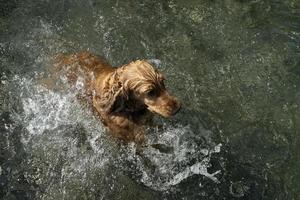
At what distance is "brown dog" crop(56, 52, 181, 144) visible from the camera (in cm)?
570

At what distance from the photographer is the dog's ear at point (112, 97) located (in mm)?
5954

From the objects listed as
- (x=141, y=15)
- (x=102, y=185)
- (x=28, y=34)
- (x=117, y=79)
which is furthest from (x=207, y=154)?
(x=28, y=34)

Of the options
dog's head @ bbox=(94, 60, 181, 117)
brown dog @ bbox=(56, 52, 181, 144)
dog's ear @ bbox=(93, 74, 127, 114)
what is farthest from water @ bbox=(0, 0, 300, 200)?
dog's head @ bbox=(94, 60, 181, 117)

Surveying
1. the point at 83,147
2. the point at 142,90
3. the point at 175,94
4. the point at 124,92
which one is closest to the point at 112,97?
the point at 124,92

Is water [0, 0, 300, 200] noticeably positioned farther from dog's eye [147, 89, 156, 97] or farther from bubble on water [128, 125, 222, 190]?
dog's eye [147, 89, 156, 97]

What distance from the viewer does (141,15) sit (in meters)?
9.11

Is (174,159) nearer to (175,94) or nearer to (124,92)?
(175,94)

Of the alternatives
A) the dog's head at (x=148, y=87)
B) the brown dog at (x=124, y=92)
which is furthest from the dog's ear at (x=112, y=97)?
the dog's head at (x=148, y=87)

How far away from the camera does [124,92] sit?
19.4 ft

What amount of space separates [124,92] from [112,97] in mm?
233

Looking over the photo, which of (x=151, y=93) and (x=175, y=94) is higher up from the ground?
(x=151, y=93)

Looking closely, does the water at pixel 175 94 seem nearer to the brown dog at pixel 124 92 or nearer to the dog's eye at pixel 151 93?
the brown dog at pixel 124 92

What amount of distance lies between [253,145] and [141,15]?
3079mm

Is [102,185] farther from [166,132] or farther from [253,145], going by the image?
[253,145]
